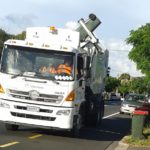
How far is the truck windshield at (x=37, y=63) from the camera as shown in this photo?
16.1 m

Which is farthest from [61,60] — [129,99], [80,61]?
[129,99]

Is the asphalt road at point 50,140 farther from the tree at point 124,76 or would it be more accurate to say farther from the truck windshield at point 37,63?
the tree at point 124,76

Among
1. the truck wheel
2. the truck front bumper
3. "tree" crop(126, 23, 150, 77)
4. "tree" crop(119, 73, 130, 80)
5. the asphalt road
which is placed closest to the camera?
the asphalt road

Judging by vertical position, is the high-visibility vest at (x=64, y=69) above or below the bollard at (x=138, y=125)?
above

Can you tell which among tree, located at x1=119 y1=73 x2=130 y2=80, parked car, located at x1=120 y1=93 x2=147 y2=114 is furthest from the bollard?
tree, located at x1=119 y1=73 x2=130 y2=80

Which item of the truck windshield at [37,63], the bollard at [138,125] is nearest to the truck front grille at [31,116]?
the truck windshield at [37,63]

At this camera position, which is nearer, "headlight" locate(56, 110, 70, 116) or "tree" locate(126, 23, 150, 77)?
"headlight" locate(56, 110, 70, 116)

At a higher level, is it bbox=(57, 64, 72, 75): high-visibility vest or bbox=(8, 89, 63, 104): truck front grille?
bbox=(57, 64, 72, 75): high-visibility vest

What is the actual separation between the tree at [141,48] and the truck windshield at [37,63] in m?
6.19

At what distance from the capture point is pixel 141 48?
22172 millimetres

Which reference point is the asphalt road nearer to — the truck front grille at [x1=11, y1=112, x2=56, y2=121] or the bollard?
the truck front grille at [x1=11, y1=112, x2=56, y2=121]

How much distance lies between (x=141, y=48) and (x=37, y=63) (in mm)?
7060

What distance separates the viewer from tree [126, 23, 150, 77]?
2195 centimetres

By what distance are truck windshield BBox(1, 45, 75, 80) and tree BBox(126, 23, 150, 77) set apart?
6.19 meters
